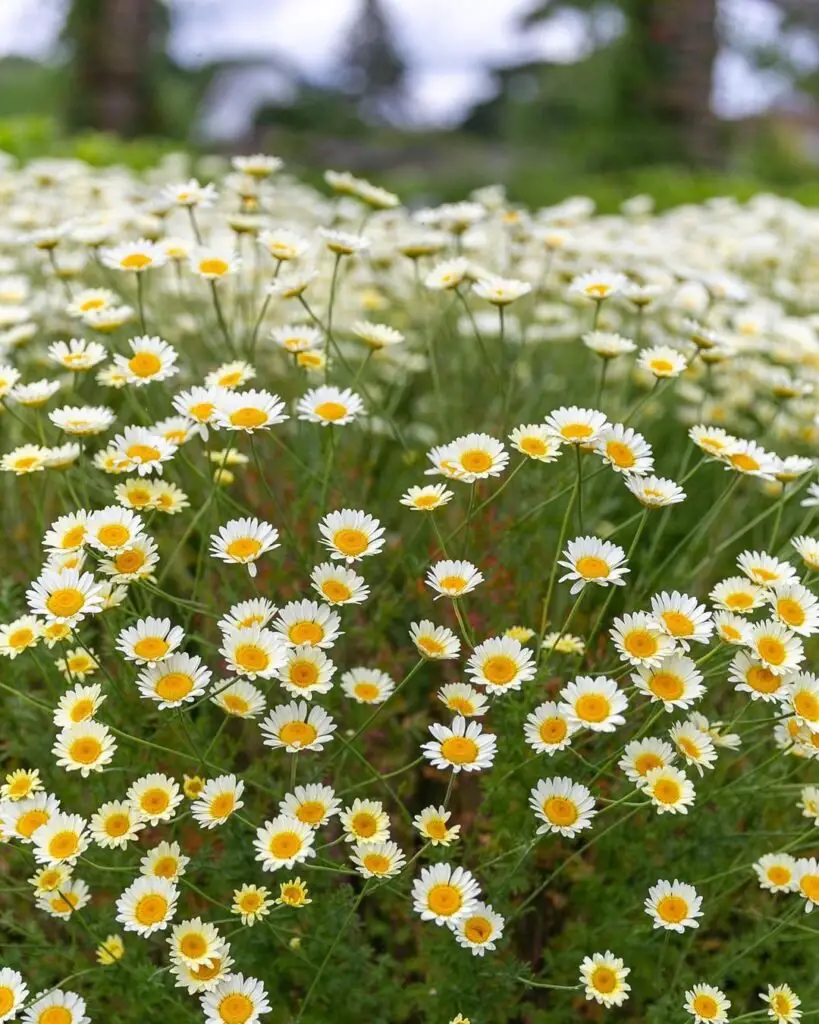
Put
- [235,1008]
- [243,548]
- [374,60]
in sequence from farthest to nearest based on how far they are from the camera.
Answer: [374,60] < [243,548] < [235,1008]

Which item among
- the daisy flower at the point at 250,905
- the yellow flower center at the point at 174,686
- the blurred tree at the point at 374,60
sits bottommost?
the blurred tree at the point at 374,60

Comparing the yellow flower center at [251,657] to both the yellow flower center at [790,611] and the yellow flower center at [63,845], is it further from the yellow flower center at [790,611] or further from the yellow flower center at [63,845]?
the yellow flower center at [790,611]

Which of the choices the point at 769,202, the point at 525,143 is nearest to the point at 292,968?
the point at 769,202

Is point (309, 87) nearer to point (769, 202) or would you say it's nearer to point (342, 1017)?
point (769, 202)

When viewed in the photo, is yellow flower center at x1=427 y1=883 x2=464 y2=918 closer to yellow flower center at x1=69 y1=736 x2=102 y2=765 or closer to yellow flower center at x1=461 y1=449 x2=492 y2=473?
yellow flower center at x1=69 y1=736 x2=102 y2=765

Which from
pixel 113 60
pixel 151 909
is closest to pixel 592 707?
pixel 151 909

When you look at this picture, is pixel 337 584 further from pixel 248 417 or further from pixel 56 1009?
pixel 56 1009

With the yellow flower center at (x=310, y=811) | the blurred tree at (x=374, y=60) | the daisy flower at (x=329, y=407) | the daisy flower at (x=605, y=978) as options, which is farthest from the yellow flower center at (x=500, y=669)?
the blurred tree at (x=374, y=60)
